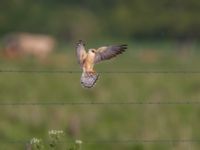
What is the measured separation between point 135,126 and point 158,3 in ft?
122

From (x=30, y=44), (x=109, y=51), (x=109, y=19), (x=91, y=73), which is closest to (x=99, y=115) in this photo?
(x=109, y=51)

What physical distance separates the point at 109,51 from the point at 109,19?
4932cm

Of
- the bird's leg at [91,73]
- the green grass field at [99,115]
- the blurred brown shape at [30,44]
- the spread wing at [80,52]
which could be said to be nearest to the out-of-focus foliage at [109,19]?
the blurred brown shape at [30,44]

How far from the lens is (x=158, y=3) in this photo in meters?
50.2

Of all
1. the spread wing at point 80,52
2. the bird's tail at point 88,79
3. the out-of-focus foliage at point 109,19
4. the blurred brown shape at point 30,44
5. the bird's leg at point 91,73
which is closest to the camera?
the bird's tail at point 88,79

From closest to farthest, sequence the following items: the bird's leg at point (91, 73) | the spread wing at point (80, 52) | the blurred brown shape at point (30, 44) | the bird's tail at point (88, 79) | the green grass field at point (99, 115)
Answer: the bird's tail at point (88, 79), the bird's leg at point (91, 73), the spread wing at point (80, 52), the green grass field at point (99, 115), the blurred brown shape at point (30, 44)

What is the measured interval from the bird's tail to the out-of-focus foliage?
42043 mm

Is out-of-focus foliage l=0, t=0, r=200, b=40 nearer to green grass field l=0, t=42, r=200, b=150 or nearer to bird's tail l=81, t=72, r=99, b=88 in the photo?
green grass field l=0, t=42, r=200, b=150

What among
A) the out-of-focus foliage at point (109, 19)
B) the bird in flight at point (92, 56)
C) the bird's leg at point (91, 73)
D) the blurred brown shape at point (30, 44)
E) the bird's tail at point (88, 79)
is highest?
the out-of-focus foliage at point (109, 19)

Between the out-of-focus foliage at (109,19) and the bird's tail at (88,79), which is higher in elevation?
→ the out-of-focus foliage at (109,19)

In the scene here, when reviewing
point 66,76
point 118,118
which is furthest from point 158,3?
point 118,118

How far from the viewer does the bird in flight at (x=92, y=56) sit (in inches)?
241

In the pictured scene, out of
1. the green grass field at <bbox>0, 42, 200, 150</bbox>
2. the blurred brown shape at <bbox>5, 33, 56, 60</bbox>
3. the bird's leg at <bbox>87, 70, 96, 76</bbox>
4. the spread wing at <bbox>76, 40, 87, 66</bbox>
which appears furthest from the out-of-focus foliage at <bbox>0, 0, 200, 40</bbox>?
the bird's leg at <bbox>87, 70, 96, 76</bbox>

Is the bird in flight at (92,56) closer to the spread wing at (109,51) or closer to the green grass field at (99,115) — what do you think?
the spread wing at (109,51)
